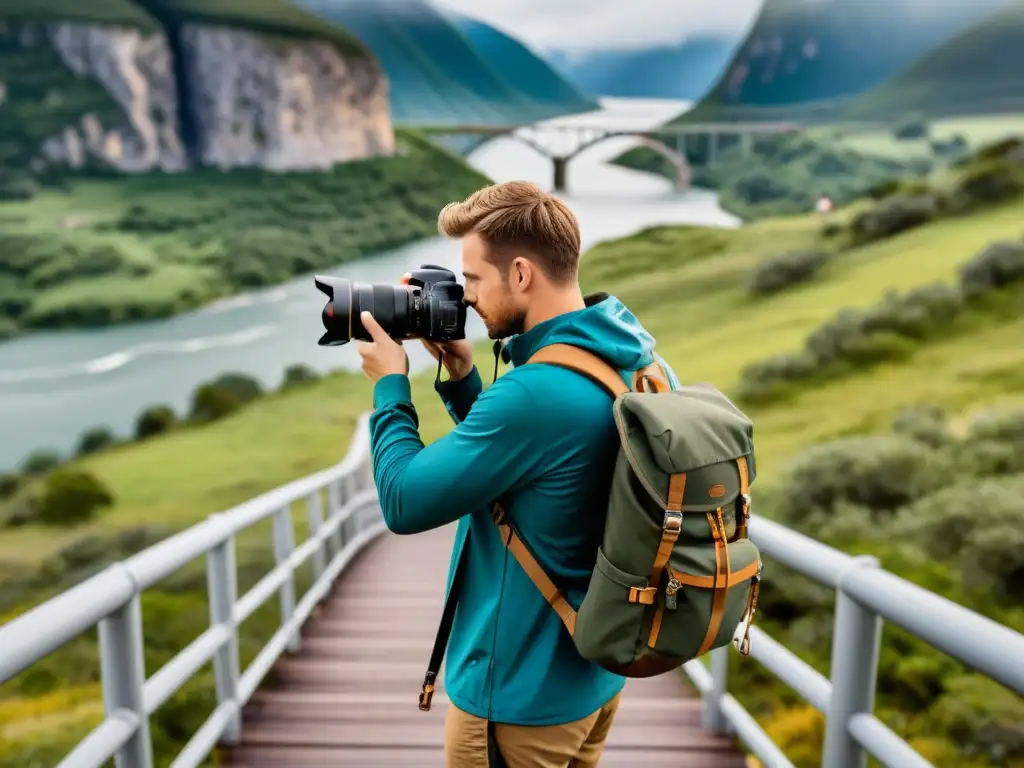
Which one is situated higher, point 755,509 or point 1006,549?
point 1006,549

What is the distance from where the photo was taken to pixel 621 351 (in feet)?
3.81

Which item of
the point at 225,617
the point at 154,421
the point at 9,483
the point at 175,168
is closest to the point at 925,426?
the point at 225,617

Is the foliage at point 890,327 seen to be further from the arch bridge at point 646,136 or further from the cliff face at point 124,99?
the cliff face at point 124,99

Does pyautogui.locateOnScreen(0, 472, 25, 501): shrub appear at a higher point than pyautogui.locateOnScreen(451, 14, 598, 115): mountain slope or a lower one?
lower

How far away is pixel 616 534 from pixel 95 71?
41413 mm

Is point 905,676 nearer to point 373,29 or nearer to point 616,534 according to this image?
point 616,534

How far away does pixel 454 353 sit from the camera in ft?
4.66

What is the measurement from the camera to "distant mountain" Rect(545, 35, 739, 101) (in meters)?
25.1

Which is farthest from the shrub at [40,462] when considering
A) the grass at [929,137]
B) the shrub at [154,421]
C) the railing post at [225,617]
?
the railing post at [225,617]

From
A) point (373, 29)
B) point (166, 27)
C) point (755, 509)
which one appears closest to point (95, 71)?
point (166, 27)

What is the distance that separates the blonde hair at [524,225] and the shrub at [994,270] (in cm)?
1592

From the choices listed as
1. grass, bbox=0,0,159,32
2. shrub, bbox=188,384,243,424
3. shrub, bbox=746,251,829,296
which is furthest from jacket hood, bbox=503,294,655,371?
grass, bbox=0,0,159,32

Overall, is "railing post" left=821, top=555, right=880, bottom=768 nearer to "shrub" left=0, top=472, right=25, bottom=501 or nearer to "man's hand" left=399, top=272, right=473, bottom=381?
"man's hand" left=399, top=272, right=473, bottom=381

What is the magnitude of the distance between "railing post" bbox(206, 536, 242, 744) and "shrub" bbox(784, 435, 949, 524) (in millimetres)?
5586
